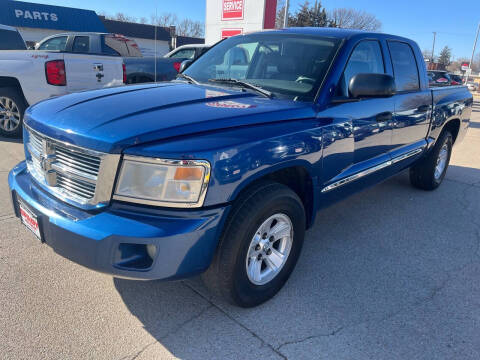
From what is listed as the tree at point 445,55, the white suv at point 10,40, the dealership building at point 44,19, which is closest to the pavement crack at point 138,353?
the white suv at point 10,40

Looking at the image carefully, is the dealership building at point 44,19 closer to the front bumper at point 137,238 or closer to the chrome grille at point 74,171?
the chrome grille at point 74,171

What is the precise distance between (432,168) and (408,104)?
4.86 ft

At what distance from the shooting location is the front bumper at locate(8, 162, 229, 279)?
1878mm

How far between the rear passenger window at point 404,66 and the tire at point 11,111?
5462 millimetres

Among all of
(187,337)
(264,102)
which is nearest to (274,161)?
(264,102)

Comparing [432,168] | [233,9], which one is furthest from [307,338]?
[233,9]

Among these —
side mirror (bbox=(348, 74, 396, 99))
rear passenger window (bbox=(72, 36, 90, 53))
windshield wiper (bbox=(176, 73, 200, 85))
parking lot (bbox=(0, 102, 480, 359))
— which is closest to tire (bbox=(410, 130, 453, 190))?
parking lot (bbox=(0, 102, 480, 359))

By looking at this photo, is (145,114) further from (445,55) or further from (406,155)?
(445,55)

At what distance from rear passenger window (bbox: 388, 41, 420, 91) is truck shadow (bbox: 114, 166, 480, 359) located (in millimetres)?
1418

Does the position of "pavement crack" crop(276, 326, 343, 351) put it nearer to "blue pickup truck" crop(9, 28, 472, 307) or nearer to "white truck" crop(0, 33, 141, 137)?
"blue pickup truck" crop(9, 28, 472, 307)

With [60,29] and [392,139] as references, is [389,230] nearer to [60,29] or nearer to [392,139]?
[392,139]

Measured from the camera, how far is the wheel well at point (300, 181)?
2633 millimetres

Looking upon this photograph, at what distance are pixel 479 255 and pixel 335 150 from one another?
1832 mm

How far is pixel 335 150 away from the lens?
9.24ft
